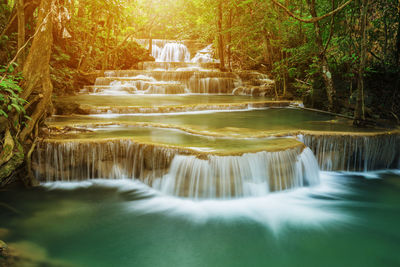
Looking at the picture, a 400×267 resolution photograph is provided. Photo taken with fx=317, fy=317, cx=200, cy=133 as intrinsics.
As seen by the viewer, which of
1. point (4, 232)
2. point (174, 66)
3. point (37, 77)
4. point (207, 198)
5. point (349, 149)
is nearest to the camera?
point (4, 232)

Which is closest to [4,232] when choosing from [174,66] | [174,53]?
[174,66]

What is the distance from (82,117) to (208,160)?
4841 millimetres

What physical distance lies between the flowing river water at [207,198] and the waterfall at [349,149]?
0.07 ft

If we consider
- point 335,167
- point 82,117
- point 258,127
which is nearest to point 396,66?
point 335,167

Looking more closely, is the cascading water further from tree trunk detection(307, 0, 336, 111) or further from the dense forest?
tree trunk detection(307, 0, 336, 111)

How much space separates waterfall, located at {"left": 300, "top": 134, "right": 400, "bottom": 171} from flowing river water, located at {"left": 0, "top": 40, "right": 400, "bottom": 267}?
2cm

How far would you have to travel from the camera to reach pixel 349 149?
6465 millimetres

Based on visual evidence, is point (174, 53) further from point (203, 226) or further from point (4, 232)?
point (4, 232)

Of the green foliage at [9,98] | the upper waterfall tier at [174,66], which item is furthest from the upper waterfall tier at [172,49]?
the green foliage at [9,98]

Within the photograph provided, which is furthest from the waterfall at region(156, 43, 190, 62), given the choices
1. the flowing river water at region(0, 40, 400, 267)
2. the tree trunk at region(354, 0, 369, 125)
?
the tree trunk at region(354, 0, 369, 125)

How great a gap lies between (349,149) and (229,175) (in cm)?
301

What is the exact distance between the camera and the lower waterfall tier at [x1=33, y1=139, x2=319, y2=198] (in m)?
5.00

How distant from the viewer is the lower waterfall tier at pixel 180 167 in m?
5.00

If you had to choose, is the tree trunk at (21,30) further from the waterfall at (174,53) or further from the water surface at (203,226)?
the waterfall at (174,53)
